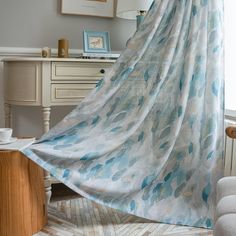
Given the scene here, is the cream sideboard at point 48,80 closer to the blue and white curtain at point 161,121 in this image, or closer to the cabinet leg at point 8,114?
the cabinet leg at point 8,114

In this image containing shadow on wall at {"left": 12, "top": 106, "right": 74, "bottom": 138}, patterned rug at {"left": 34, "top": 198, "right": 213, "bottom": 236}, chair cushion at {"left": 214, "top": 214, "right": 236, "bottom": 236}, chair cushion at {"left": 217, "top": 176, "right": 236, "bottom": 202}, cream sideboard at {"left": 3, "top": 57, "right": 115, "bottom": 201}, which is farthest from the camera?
shadow on wall at {"left": 12, "top": 106, "right": 74, "bottom": 138}

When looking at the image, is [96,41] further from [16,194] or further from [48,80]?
[16,194]

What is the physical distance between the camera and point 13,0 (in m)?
2.34

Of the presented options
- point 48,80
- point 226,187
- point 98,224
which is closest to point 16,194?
point 98,224

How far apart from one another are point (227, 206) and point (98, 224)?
3.23 feet

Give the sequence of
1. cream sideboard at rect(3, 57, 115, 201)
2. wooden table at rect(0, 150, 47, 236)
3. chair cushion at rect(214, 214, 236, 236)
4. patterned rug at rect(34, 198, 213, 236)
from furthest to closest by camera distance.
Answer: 1. cream sideboard at rect(3, 57, 115, 201)
2. patterned rug at rect(34, 198, 213, 236)
3. wooden table at rect(0, 150, 47, 236)
4. chair cushion at rect(214, 214, 236, 236)

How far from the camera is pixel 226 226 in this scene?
0.96m

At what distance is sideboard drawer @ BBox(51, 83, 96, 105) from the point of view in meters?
2.06

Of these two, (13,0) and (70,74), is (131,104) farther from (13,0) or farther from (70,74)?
(13,0)

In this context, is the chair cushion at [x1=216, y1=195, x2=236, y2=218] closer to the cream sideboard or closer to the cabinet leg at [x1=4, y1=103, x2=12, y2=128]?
the cream sideboard

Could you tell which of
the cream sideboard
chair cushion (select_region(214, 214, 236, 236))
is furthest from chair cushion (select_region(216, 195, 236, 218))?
the cream sideboard

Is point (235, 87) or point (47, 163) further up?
point (235, 87)

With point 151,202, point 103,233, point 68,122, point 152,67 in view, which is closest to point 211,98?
point 152,67

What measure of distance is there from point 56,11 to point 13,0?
11.3 inches
